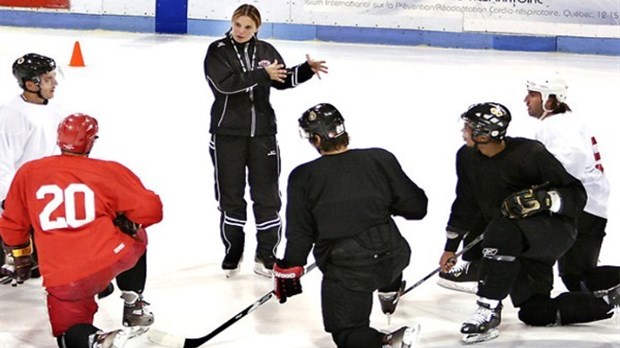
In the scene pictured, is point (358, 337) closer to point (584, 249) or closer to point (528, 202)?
point (528, 202)

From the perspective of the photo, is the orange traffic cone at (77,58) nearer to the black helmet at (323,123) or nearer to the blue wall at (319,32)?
the blue wall at (319,32)

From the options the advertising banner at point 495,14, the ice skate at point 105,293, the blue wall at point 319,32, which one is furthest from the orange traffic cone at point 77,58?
the ice skate at point 105,293

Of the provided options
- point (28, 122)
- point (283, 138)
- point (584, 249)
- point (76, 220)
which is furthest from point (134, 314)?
point (283, 138)

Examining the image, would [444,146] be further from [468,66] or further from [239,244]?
[468,66]

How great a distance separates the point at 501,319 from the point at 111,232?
140 centimetres

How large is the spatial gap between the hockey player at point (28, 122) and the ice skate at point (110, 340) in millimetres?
951

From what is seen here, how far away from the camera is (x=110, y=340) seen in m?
3.35

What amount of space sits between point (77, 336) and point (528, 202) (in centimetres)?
146

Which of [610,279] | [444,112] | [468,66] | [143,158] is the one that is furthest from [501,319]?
[468,66]

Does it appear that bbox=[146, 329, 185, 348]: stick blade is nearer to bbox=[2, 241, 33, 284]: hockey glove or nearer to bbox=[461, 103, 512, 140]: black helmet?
bbox=[2, 241, 33, 284]: hockey glove

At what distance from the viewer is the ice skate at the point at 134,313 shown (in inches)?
149

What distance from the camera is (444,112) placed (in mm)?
8266

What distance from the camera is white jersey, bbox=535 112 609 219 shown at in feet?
13.4

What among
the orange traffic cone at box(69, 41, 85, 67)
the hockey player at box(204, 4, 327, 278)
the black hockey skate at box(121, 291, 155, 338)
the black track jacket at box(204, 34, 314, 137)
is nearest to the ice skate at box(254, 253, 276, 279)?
the hockey player at box(204, 4, 327, 278)
